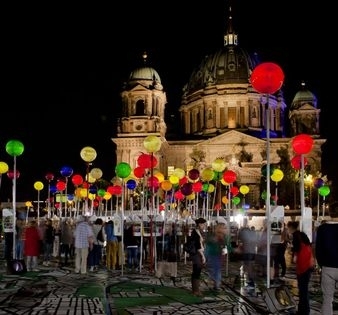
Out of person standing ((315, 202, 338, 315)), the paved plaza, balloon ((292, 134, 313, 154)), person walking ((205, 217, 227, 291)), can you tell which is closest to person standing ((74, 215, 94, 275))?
the paved plaza

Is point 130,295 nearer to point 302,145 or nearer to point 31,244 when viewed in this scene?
point 302,145

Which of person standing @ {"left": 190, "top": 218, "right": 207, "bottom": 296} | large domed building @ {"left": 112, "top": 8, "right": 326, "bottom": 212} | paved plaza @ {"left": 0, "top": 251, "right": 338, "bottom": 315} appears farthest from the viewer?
large domed building @ {"left": 112, "top": 8, "right": 326, "bottom": 212}

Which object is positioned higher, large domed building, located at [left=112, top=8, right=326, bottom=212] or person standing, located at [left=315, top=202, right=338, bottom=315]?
large domed building, located at [left=112, top=8, right=326, bottom=212]


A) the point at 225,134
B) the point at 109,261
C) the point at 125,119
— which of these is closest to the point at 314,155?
the point at 225,134

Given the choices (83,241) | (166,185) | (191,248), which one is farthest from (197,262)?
(166,185)

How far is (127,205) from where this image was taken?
6700cm

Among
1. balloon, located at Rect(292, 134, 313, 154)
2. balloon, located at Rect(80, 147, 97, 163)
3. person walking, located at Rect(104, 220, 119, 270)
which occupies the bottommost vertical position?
person walking, located at Rect(104, 220, 119, 270)

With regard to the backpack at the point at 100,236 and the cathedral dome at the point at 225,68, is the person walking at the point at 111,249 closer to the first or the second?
the backpack at the point at 100,236

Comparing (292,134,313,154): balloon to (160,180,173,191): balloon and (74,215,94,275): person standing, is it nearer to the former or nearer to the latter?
(74,215,94,275): person standing

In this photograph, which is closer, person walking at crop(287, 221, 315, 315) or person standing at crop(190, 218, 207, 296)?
person walking at crop(287, 221, 315, 315)

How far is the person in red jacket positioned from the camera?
58.8 ft

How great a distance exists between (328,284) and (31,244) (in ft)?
37.4

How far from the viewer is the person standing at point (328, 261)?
27.3 feet

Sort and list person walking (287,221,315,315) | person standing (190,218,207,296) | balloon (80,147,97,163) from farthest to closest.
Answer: balloon (80,147,97,163) → person standing (190,218,207,296) → person walking (287,221,315,315)
